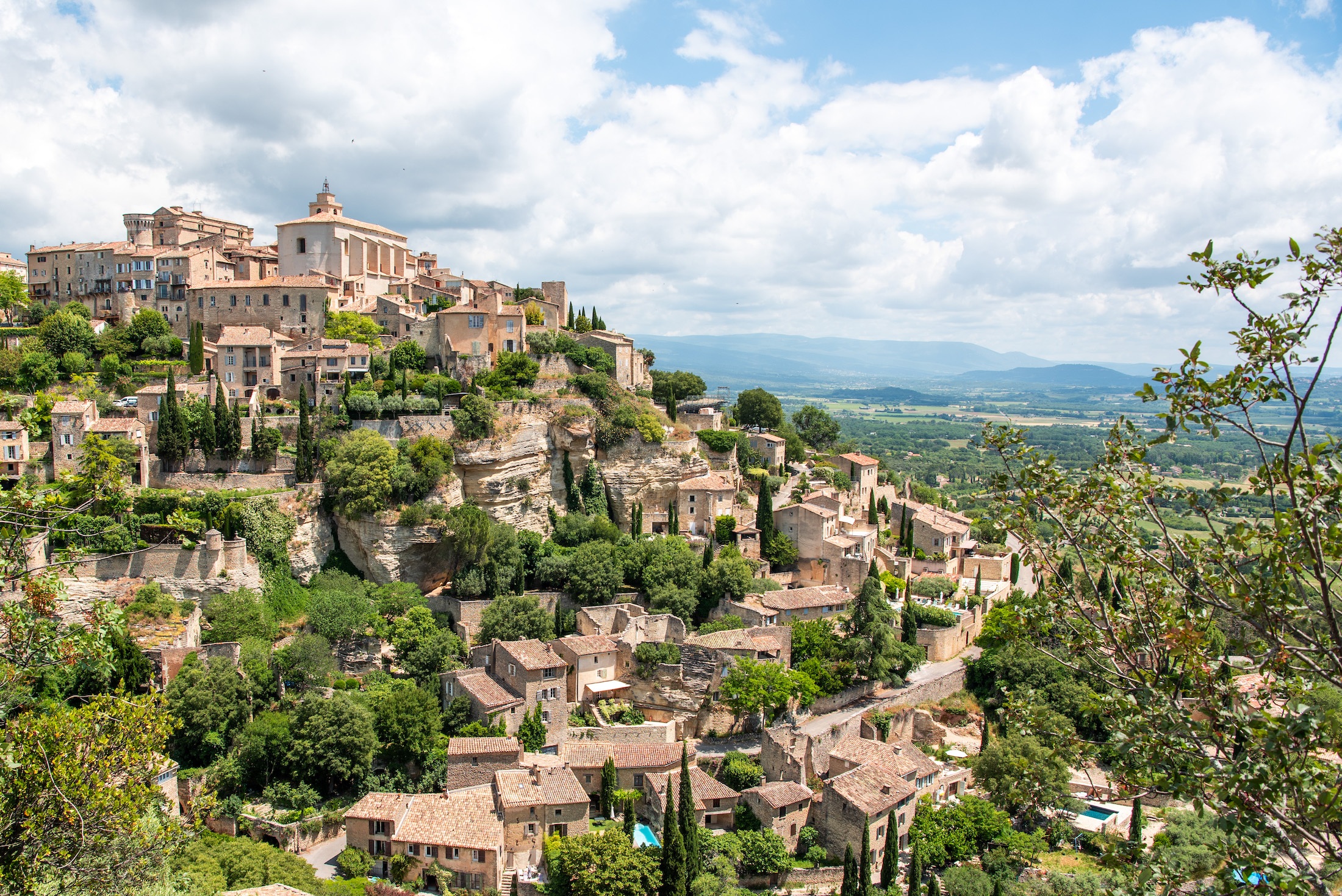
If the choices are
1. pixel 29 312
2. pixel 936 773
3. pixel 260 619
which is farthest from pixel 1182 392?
pixel 29 312

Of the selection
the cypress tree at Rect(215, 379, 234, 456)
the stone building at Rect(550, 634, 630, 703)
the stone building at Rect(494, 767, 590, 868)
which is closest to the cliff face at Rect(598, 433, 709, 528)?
the stone building at Rect(550, 634, 630, 703)

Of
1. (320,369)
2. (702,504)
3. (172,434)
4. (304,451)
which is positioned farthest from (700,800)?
(320,369)

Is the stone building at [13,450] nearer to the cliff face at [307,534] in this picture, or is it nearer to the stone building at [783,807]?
the cliff face at [307,534]

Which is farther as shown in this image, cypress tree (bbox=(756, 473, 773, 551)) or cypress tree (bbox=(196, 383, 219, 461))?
cypress tree (bbox=(756, 473, 773, 551))

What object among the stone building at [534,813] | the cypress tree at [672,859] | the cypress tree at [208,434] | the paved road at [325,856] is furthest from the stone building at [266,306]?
the cypress tree at [672,859]

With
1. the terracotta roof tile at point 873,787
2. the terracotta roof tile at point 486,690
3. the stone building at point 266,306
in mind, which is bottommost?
the terracotta roof tile at point 873,787

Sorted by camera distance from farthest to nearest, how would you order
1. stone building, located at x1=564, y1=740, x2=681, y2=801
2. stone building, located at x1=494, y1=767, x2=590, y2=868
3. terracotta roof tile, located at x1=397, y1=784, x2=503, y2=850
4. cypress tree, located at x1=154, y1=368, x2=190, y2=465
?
cypress tree, located at x1=154, y1=368, x2=190, y2=465 → stone building, located at x1=564, y1=740, x2=681, y2=801 → stone building, located at x1=494, y1=767, x2=590, y2=868 → terracotta roof tile, located at x1=397, y1=784, x2=503, y2=850

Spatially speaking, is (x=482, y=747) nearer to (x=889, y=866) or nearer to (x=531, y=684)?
(x=531, y=684)

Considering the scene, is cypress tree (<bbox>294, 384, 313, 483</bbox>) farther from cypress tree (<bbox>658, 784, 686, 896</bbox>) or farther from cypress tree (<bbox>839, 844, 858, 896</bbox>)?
cypress tree (<bbox>839, 844, 858, 896</bbox>)
